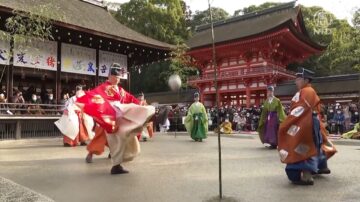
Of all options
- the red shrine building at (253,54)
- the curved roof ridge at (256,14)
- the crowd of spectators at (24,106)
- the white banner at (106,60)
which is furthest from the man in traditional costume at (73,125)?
the curved roof ridge at (256,14)

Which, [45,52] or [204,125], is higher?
[45,52]

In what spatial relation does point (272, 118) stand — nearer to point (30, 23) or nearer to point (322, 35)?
point (30, 23)

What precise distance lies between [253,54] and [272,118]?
21489 millimetres

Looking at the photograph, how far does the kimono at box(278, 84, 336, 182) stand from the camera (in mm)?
5383

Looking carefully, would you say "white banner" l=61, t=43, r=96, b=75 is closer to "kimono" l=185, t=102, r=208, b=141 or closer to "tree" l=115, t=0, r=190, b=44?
"kimono" l=185, t=102, r=208, b=141

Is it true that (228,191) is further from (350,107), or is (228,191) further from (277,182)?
(350,107)

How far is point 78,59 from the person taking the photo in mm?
18953

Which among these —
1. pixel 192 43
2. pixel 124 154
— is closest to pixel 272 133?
pixel 124 154

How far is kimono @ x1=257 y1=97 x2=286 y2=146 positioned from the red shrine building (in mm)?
18600

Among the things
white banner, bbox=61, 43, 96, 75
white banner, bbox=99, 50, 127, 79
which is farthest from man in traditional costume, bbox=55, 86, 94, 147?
white banner, bbox=99, 50, 127, 79

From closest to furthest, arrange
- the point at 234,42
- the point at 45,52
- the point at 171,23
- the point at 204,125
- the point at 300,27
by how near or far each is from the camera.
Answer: the point at 204,125 → the point at 45,52 → the point at 234,42 → the point at 300,27 → the point at 171,23

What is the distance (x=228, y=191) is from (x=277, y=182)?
101cm

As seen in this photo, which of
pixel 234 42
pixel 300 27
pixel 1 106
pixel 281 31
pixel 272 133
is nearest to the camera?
pixel 272 133

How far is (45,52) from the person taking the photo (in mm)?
17578
